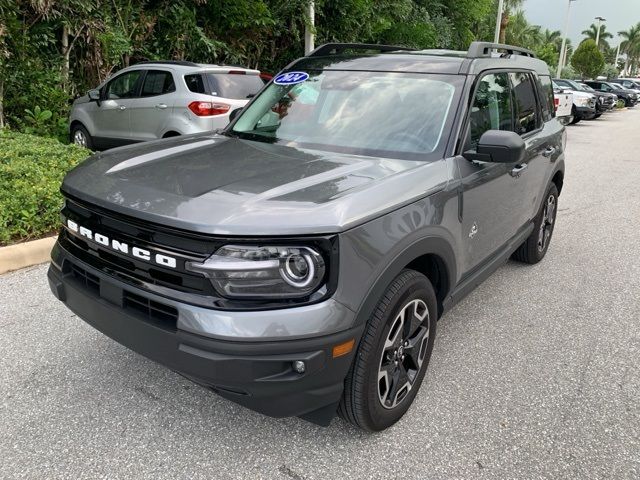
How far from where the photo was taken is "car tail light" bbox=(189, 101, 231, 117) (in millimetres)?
7570

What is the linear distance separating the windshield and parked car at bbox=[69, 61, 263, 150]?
4253mm

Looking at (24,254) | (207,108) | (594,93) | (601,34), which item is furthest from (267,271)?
(601,34)

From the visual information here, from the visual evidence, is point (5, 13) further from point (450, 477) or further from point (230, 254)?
point (450, 477)

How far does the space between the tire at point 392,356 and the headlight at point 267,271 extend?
0.40 metres

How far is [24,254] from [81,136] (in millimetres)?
5598

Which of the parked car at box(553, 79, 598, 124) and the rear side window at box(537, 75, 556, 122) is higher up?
the rear side window at box(537, 75, 556, 122)

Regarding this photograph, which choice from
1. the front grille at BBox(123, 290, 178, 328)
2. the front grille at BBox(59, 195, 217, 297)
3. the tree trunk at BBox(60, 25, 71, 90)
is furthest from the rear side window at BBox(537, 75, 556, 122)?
the tree trunk at BBox(60, 25, 71, 90)

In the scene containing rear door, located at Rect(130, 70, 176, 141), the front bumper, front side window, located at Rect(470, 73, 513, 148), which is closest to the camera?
the front bumper

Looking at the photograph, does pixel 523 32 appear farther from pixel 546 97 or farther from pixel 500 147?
pixel 500 147

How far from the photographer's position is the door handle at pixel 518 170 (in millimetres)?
3578

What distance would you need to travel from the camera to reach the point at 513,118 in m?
3.84

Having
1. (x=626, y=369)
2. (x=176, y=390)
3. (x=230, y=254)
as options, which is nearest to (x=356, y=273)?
(x=230, y=254)

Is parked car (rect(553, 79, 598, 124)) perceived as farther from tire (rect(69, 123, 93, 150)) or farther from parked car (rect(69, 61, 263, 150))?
tire (rect(69, 123, 93, 150))

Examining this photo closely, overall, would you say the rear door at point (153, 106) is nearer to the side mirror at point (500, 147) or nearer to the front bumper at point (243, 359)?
the side mirror at point (500, 147)
